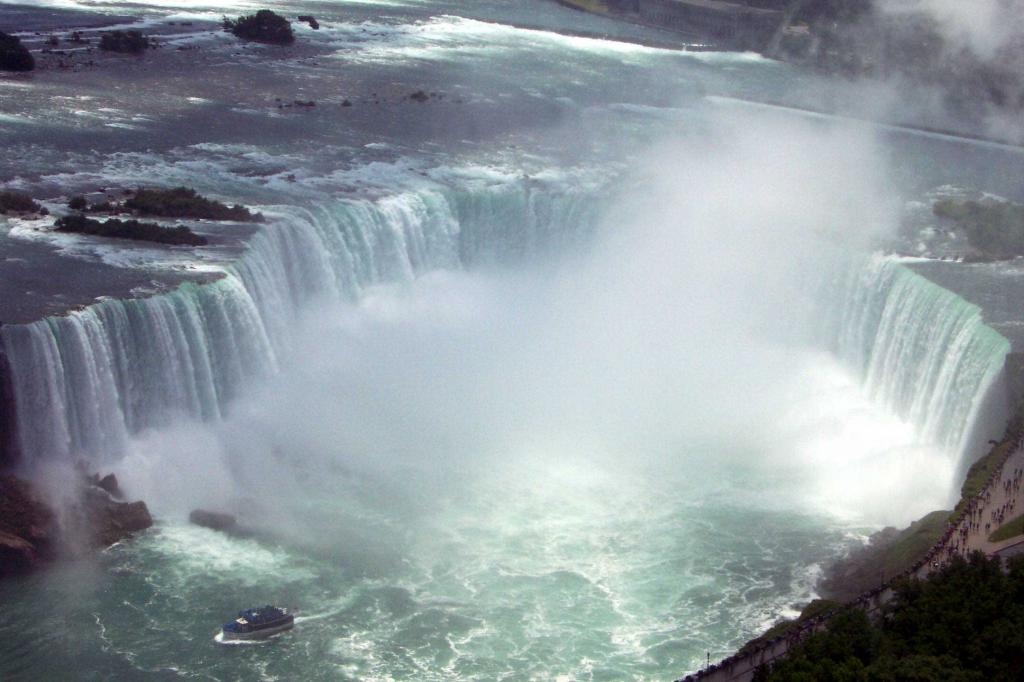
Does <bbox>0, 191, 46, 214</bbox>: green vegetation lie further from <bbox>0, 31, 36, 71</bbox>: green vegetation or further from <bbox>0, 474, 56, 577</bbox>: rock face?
<bbox>0, 31, 36, 71</bbox>: green vegetation

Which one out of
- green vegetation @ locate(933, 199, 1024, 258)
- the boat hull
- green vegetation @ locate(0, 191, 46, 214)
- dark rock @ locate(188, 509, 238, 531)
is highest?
green vegetation @ locate(0, 191, 46, 214)

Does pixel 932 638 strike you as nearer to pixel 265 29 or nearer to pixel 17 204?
pixel 17 204

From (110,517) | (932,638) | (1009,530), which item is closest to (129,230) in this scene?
(110,517)

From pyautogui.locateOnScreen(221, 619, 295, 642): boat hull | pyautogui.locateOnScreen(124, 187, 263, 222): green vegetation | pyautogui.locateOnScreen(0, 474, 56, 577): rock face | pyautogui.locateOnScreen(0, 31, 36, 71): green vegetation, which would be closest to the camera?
pyautogui.locateOnScreen(221, 619, 295, 642): boat hull

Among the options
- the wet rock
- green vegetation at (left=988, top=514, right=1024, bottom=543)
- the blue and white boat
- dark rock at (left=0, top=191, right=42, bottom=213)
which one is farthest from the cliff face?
green vegetation at (left=988, top=514, right=1024, bottom=543)

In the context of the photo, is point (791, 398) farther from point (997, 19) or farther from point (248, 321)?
point (997, 19)

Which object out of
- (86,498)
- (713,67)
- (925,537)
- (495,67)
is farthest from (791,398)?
(713,67)
